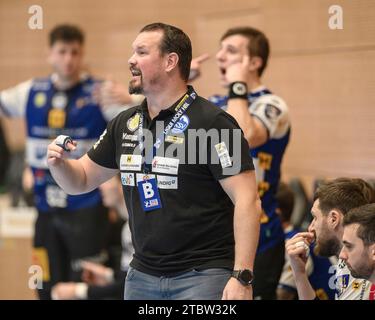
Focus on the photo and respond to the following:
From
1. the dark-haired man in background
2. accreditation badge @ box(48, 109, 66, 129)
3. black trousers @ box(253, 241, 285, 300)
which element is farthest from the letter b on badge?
accreditation badge @ box(48, 109, 66, 129)

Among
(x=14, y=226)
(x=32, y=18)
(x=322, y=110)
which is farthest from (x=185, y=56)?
(x=14, y=226)

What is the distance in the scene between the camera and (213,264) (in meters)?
3.53

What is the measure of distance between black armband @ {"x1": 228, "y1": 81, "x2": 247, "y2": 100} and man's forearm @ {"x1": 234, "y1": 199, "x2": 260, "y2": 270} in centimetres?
105

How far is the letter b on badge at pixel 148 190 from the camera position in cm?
357

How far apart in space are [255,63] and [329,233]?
1.26m

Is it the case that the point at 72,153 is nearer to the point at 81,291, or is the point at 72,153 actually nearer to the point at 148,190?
the point at 81,291

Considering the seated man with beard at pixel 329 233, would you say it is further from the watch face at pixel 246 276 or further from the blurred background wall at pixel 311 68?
the blurred background wall at pixel 311 68

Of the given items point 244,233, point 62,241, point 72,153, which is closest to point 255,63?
point 244,233

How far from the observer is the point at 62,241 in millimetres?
6566

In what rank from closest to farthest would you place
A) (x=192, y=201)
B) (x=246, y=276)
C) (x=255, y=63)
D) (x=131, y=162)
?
(x=246, y=276) < (x=192, y=201) < (x=131, y=162) < (x=255, y=63)

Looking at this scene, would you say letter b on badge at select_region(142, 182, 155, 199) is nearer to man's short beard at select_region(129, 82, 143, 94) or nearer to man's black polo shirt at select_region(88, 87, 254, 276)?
man's black polo shirt at select_region(88, 87, 254, 276)

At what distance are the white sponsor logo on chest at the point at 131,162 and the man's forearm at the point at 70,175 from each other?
24cm

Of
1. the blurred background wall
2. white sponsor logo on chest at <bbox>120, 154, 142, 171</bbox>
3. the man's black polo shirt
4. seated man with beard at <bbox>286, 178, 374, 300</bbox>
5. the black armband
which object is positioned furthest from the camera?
the blurred background wall

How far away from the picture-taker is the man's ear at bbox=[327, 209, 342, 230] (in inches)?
149
